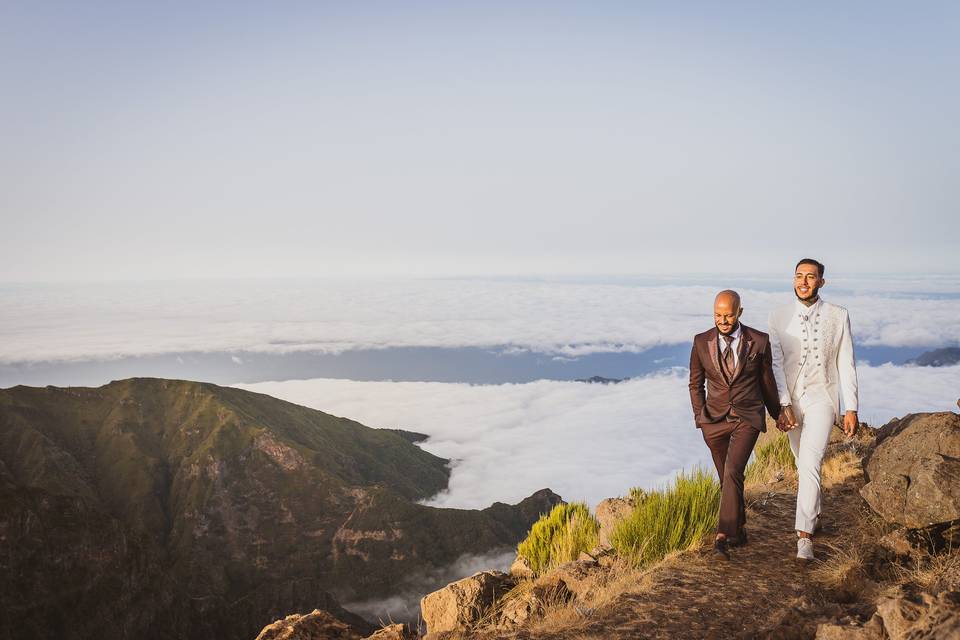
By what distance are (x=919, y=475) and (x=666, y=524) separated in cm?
243

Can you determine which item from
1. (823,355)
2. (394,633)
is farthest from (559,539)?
(823,355)

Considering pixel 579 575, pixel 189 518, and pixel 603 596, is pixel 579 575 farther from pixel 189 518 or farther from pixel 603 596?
pixel 189 518

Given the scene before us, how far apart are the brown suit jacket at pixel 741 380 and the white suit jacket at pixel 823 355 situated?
15 cm

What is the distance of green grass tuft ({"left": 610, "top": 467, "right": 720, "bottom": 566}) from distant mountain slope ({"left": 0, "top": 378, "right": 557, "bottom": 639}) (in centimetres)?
13085

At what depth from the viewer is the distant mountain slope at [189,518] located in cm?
11925

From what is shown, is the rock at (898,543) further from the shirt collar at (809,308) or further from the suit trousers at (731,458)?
the shirt collar at (809,308)

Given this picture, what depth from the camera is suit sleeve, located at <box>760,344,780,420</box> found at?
5.94 metres

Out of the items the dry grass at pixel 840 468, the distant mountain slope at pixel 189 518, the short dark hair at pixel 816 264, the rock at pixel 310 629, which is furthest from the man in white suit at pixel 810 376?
the distant mountain slope at pixel 189 518

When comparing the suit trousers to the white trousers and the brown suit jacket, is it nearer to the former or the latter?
the brown suit jacket

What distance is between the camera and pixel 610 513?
8.01 m

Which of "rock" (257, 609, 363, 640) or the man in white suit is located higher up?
the man in white suit

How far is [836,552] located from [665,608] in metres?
2.01

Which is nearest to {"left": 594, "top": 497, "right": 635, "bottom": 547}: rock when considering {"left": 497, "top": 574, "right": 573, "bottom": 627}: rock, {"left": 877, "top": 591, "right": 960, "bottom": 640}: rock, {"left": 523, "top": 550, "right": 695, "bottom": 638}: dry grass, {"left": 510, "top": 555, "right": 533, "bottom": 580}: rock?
{"left": 510, "top": 555, "right": 533, "bottom": 580}: rock

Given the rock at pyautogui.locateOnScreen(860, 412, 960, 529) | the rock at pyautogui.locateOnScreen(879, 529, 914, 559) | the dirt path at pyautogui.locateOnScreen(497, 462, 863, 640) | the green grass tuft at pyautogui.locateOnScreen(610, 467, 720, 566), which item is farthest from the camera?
the green grass tuft at pyautogui.locateOnScreen(610, 467, 720, 566)
